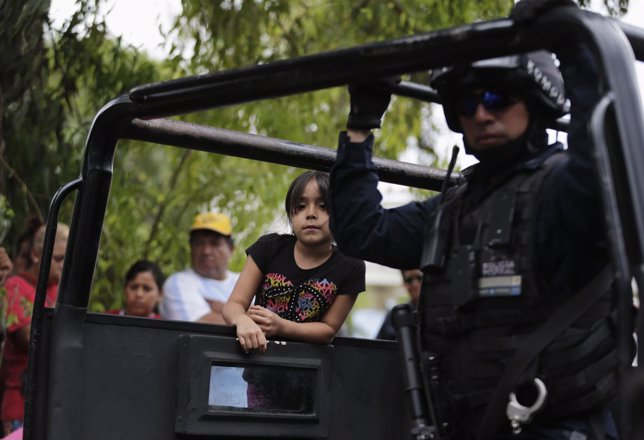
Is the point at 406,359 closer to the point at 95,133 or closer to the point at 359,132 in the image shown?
the point at 359,132

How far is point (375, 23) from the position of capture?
9680 mm

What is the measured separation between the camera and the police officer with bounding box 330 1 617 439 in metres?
2.76

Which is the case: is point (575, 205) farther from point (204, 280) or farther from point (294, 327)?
point (204, 280)

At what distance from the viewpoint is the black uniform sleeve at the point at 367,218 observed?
129 inches

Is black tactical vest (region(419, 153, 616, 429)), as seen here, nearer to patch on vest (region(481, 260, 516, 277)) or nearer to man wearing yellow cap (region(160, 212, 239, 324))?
patch on vest (region(481, 260, 516, 277))

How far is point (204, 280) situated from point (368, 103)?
14.3 ft

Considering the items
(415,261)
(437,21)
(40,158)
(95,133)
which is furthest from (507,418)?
(437,21)

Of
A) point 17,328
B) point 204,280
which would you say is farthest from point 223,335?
point 204,280

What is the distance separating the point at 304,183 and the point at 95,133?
37.7 inches

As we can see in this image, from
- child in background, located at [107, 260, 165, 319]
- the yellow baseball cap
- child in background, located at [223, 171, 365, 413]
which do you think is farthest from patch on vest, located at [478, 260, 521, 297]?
the yellow baseball cap

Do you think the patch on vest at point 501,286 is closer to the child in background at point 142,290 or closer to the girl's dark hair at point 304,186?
the girl's dark hair at point 304,186

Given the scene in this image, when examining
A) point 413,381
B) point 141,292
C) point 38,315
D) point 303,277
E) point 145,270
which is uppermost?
point 145,270

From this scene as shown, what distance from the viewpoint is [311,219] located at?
4.34 metres

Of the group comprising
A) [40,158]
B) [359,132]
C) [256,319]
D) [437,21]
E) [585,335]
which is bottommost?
[585,335]
